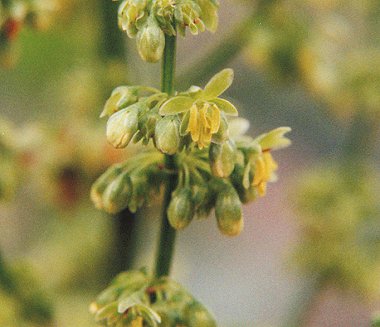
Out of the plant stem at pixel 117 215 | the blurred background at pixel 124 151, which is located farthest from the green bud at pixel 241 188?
the plant stem at pixel 117 215

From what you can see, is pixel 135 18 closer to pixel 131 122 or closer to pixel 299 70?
pixel 131 122

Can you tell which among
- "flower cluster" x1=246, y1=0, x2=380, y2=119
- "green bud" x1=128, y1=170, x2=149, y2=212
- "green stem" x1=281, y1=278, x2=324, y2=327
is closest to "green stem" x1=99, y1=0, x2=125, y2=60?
"flower cluster" x1=246, y1=0, x2=380, y2=119

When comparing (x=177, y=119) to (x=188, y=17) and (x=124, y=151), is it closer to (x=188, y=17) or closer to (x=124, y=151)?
(x=188, y=17)

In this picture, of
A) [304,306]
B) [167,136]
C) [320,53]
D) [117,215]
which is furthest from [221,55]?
[167,136]

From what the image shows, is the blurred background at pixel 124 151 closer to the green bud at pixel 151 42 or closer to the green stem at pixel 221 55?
the green stem at pixel 221 55

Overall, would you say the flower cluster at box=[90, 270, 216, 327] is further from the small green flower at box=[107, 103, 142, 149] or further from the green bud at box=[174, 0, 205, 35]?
the green bud at box=[174, 0, 205, 35]

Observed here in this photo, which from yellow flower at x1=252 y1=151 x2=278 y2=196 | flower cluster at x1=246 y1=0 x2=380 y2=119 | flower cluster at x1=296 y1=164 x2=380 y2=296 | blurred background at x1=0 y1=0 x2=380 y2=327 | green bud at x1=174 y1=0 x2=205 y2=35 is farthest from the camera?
flower cluster at x1=296 y1=164 x2=380 y2=296
